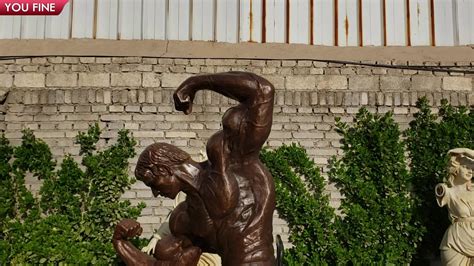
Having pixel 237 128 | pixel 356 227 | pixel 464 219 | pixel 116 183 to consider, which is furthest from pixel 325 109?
pixel 237 128

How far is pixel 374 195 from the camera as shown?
6852 mm

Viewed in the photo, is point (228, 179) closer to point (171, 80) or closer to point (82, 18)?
point (171, 80)

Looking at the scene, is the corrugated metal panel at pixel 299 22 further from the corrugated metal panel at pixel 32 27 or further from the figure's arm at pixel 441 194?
the corrugated metal panel at pixel 32 27

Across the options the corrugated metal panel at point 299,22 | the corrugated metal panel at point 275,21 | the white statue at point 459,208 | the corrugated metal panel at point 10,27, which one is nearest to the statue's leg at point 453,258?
the white statue at point 459,208

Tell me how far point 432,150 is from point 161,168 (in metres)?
5.00

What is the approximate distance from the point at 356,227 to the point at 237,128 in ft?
14.7

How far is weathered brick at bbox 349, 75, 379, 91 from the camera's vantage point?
7098mm

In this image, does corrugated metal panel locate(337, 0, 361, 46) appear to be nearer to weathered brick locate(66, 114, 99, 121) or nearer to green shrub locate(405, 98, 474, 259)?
green shrub locate(405, 98, 474, 259)

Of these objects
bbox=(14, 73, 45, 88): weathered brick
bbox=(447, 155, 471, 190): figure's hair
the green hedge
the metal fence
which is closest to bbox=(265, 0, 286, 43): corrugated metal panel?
the metal fence

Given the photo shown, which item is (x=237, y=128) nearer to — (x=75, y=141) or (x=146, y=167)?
(x=146, y=167)

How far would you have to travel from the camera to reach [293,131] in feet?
23.0

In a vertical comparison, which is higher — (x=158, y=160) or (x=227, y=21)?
(x=227, y=21)

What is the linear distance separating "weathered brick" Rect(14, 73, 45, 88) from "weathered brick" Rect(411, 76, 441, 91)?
14.5 ft

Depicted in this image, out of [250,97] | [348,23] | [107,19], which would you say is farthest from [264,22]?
[250,97]
